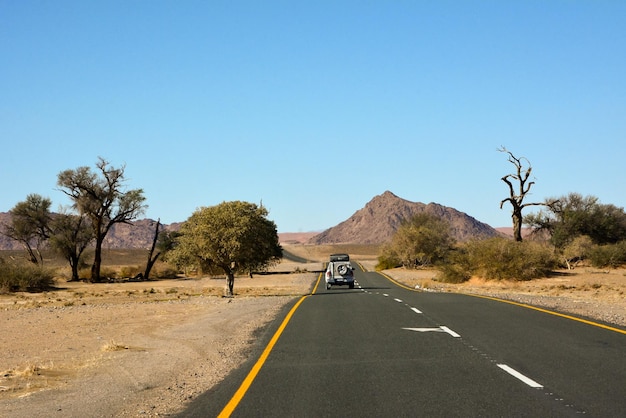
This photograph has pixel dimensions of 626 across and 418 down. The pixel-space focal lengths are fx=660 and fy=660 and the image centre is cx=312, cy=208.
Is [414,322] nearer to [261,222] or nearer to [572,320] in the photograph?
[572,320]

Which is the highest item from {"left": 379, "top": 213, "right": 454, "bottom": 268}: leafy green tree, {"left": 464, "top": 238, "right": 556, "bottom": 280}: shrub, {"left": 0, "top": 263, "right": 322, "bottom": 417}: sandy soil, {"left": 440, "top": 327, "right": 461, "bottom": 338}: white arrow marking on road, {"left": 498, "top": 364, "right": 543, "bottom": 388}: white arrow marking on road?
{"left": 379, "top": 213, "right": 454, "bottom": 268}: leafy green tree

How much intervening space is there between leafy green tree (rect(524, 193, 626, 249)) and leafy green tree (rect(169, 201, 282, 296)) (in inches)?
1500

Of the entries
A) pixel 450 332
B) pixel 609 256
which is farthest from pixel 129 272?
pixel 450 332

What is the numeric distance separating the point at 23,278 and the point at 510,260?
39.0 metres

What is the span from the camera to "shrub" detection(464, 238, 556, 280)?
164 feet

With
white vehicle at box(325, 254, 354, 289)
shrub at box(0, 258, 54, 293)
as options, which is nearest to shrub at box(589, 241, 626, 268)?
white vehicle at box(325, 254, 354, 289)

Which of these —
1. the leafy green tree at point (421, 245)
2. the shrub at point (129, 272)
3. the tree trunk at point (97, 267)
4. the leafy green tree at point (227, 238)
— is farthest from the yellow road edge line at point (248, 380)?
the leafy green tree at point (421, 245)

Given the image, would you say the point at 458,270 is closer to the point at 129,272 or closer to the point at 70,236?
the point at 70,236

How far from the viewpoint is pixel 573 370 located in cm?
1018

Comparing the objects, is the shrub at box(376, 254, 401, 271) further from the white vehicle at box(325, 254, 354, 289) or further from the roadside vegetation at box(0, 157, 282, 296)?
the white vehicle at box(325, 254, 354, 289)

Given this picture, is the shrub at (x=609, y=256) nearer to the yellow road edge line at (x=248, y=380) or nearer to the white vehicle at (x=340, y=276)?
the white vehicle at (x=340, y=276)

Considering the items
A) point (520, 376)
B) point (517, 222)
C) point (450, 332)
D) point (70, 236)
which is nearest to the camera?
point (520, 376)

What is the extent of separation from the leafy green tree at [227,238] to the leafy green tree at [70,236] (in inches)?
1414

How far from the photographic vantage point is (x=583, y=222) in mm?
71125
